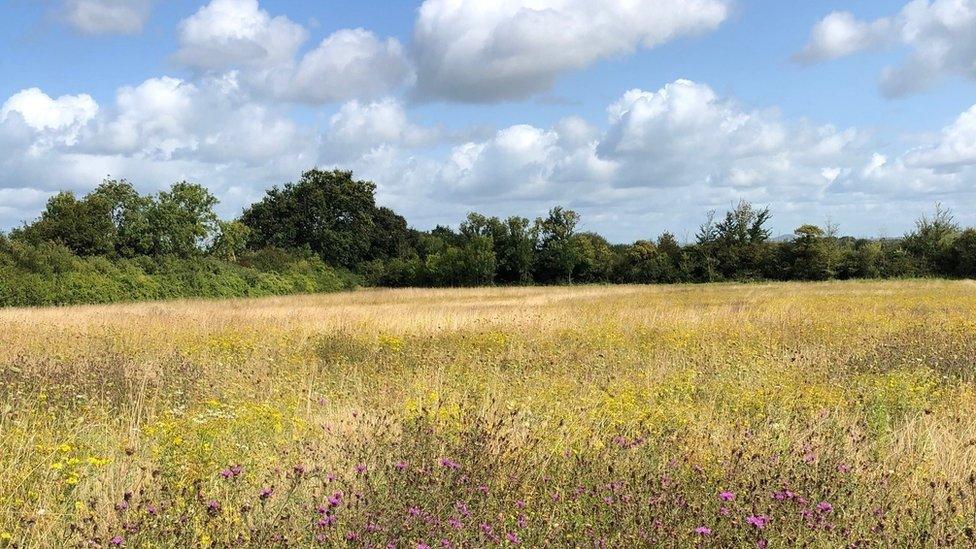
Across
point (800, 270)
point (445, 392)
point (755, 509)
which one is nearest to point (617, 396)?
point (445, 392)

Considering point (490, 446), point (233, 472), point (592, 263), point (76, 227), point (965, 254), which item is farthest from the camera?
point (592, 263)

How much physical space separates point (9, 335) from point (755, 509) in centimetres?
1421

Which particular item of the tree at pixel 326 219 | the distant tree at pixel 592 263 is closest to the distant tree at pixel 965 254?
the distant tree at pixel 592 263

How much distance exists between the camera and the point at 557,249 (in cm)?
6300

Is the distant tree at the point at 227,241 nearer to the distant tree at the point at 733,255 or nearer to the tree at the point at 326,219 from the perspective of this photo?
the tree at the point at 326,219

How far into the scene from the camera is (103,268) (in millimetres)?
37719

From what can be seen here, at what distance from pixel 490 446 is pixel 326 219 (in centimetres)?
6363

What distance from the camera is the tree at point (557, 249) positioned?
62.5 m

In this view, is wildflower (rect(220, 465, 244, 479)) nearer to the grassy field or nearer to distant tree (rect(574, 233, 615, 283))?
the grassy field

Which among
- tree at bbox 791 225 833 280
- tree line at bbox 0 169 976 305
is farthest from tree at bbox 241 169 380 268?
tree at bbox 791 225 833 280

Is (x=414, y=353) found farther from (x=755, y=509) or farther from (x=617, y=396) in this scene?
(x=755, y=509)

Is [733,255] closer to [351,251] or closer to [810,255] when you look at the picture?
[810,255]

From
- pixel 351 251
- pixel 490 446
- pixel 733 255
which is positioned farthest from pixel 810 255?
pixel 490 446

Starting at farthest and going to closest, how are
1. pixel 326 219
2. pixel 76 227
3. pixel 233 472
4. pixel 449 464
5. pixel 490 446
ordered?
pixel 326 219 → pixel 76 227 → pixel 490 446 → pixel 449 464 → pixel 233 472
